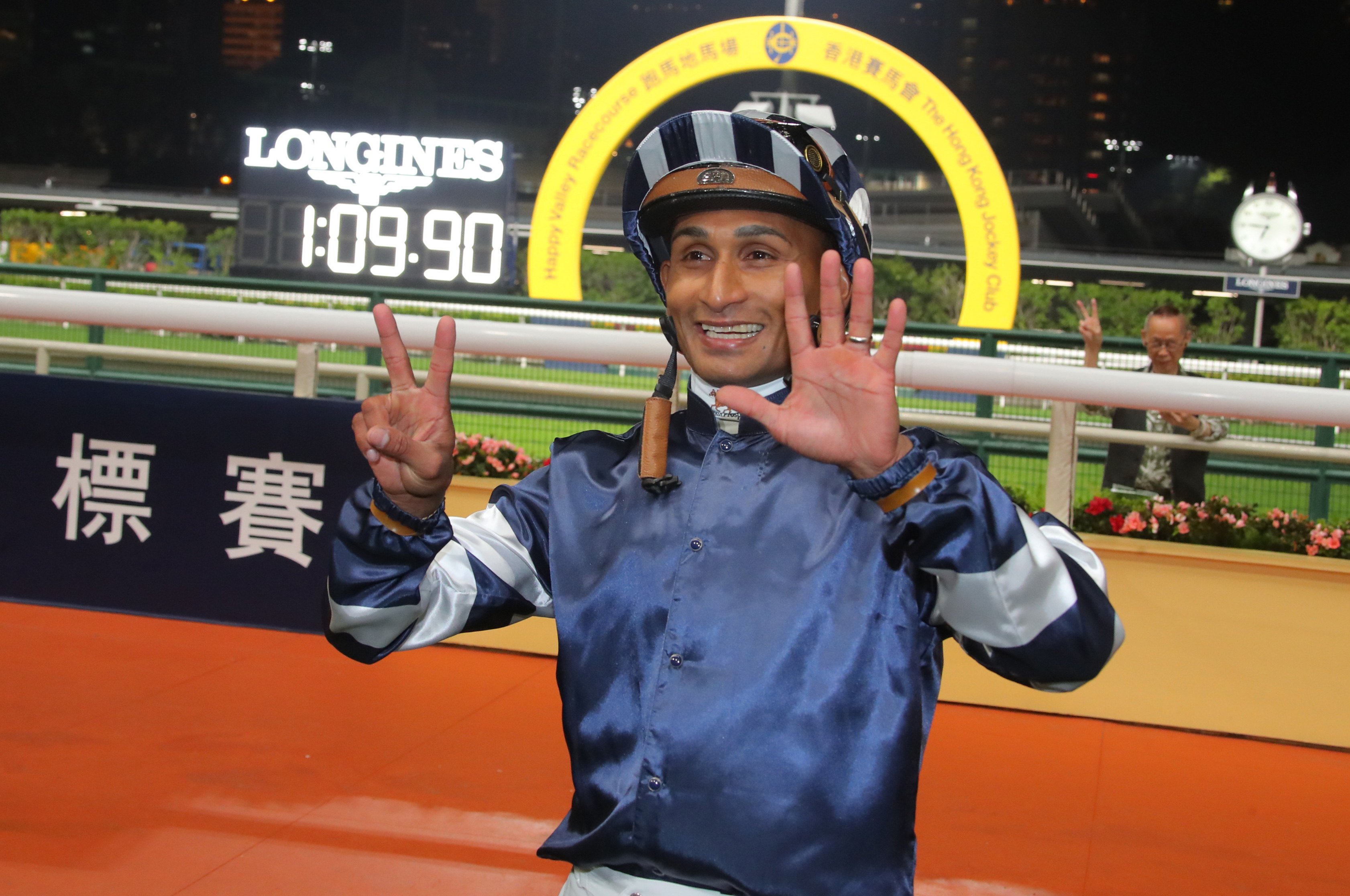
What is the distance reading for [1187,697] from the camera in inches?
134

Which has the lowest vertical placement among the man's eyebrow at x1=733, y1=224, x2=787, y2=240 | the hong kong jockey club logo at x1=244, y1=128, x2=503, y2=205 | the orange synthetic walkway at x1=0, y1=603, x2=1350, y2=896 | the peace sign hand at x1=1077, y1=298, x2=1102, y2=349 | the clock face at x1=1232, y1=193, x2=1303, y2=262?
the orange synthetic walkway at x1=0, y1=603, x2=1350, y2=896

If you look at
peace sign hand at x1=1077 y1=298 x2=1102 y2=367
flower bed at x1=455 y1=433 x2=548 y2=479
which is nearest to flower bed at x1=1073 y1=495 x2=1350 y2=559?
peace sign hand at x1=1077 y1=298 x2=1102 y2=367

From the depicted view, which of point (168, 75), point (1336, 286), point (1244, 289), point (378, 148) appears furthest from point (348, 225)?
point (168, 75)

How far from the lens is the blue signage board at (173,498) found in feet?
11.5

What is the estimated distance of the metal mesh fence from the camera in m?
6.70

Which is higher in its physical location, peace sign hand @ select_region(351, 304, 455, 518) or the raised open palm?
the raised open palm

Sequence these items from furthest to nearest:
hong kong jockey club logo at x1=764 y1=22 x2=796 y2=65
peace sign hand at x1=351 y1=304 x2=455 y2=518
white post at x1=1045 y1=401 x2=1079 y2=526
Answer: hong kong jockey club logo at x1=764 y1=22 x2=796 y2=65 < white post at x1=1045 y1=401 x2=1079 y2=526 < peace sign hand at x1=351 y1=304 x2=455 y2=518

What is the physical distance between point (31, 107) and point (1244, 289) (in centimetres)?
4637

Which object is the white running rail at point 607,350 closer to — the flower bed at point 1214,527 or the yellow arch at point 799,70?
the flower bed at point 1214,527

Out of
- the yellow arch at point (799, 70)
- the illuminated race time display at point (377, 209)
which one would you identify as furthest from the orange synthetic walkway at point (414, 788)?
the illuminated race time display at point (377, 209)

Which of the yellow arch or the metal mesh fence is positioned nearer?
the metal mesh fence

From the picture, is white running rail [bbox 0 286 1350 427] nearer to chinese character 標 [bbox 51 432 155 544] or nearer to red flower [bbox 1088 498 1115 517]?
chinese character 標 [bbox 51 432 155 544]

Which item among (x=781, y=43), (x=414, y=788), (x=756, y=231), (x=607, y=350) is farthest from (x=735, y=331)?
(x=781, y=43)

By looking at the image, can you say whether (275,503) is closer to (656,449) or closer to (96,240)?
(656,449)
